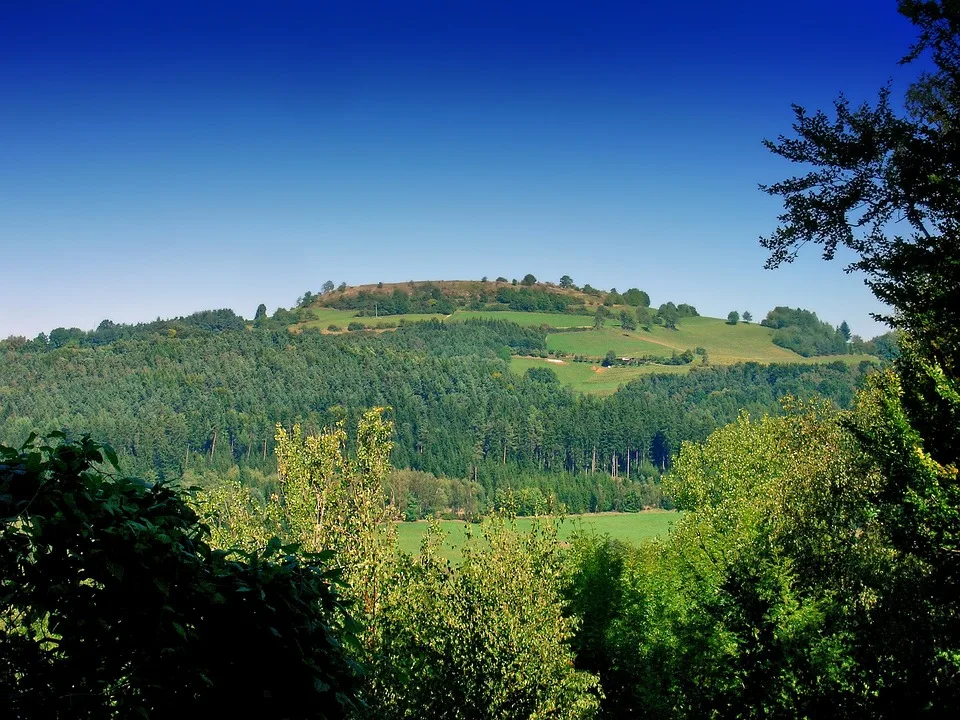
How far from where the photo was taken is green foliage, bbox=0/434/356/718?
4.93 meters

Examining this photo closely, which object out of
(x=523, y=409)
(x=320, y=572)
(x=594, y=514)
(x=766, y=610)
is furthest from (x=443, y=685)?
(x=523, y=409)

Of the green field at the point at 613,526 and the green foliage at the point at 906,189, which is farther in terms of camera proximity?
the green field at the point at 613,526

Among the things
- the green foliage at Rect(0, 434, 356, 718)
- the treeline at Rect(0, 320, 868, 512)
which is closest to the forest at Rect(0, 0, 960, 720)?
the green foliage at Rect(0, 434, 356, 718)

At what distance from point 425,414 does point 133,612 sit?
175 metres

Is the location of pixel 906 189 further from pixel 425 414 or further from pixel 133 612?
pixel 425 414

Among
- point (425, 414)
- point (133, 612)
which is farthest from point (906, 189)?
point (425, 414)

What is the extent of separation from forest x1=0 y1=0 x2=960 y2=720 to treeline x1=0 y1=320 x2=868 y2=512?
304ft

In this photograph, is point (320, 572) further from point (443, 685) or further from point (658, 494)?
point (658, 494)

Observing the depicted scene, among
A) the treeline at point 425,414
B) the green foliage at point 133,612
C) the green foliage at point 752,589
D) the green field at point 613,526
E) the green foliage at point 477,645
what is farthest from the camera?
the treeline at point 425,414

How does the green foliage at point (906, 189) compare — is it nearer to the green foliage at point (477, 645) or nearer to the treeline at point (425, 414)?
the green foliage at point (477, 645)

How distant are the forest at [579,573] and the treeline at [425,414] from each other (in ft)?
304

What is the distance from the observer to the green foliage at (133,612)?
493 centimetres

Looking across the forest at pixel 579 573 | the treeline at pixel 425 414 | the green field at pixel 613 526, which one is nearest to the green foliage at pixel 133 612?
the forest at pixel 579 573

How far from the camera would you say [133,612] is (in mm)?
5332
